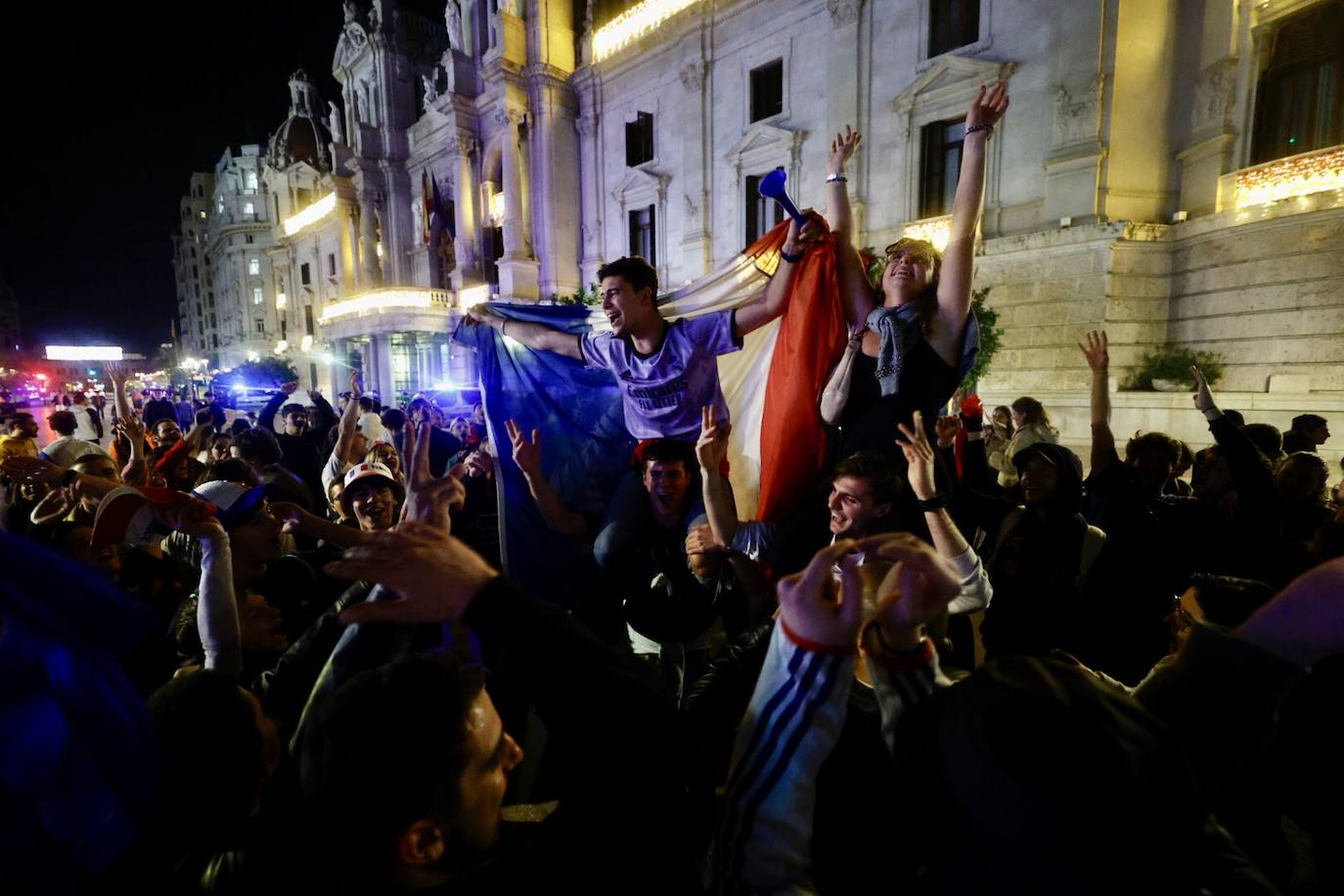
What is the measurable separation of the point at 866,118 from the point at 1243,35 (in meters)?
7.07

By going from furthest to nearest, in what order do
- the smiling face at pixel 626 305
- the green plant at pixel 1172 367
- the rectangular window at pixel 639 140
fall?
the rectangular window at pixel 639 140 < the green plant at pixel 1172 367 < the smiling face at pixel 626 305

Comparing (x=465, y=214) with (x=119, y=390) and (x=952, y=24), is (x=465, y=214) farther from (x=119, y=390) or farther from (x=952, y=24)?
(x=119, y=390)

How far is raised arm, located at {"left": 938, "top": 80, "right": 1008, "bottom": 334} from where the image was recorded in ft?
8.22

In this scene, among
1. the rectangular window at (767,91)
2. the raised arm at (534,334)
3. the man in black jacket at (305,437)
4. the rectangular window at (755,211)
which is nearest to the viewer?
the raised arm at (534,334)

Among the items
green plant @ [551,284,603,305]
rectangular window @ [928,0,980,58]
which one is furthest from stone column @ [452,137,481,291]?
rectangular window @ [928,0,980,58]

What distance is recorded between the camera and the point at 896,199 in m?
15.4

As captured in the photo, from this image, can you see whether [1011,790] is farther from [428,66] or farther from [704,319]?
[428,66]

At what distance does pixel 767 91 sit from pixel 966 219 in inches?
727

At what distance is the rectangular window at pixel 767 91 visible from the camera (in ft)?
58.9

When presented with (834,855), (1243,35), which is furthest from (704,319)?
(1243,35)

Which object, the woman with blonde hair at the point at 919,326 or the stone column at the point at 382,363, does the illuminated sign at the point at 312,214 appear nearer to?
the stone column at the point at 382,363

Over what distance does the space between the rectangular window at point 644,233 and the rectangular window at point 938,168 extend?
9.21 m

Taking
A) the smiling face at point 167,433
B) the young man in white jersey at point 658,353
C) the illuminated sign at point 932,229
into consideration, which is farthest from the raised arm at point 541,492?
the illuminated sign at point 932,229

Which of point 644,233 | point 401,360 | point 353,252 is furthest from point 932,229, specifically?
point 353,252
